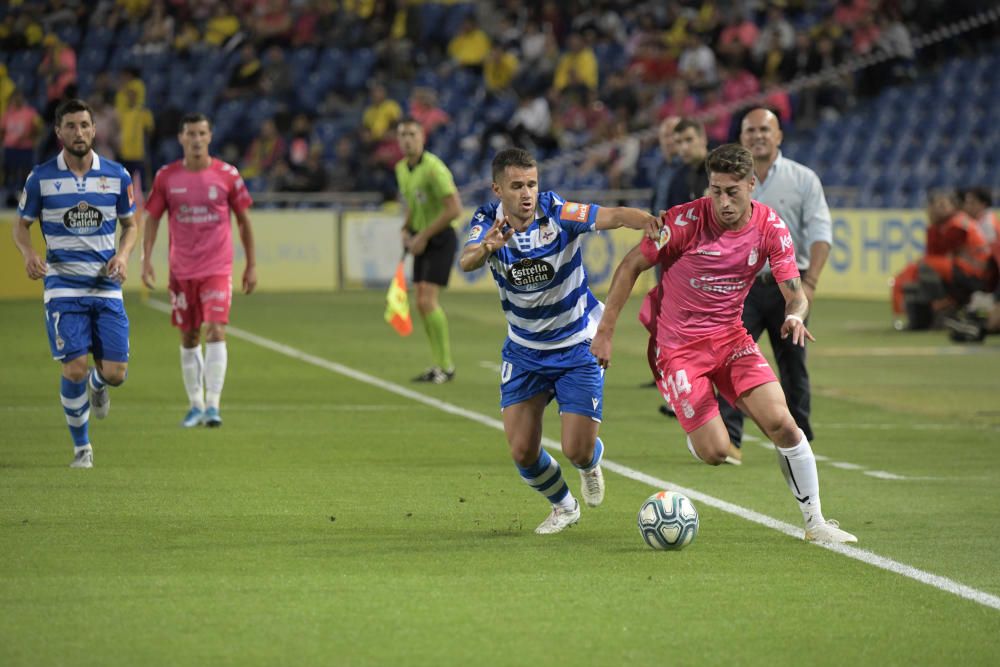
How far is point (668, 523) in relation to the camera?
7.71m

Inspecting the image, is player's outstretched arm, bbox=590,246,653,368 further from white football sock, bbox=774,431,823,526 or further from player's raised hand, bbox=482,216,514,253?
white football sock, bbox=774,431,823,526

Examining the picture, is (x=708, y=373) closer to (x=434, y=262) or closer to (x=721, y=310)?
(x=721, y=310)

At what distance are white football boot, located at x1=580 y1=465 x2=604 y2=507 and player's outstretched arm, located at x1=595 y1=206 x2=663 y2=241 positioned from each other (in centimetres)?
137

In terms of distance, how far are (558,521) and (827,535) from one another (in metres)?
1.28

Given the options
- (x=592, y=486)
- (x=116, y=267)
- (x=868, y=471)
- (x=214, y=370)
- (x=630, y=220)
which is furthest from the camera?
(x=214, y=370)

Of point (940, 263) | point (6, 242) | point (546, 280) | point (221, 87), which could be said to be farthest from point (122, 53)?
point (546, 280)

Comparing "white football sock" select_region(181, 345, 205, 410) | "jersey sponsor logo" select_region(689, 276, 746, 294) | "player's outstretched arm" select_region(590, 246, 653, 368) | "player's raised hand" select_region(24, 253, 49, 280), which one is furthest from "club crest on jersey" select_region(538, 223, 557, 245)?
"white football sock" select_region(181, 345, 205, 410)

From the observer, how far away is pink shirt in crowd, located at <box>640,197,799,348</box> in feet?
26.7

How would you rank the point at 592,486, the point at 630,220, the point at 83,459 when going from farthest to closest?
the point at 83,459 → the point at 592,486 → the point at 630,220

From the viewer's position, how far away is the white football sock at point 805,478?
7.97 metres

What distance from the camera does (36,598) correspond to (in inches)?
259

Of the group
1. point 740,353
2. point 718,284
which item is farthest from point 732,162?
point 740,353

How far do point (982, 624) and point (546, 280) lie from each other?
2782 mm

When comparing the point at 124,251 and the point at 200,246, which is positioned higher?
the point at 124,251
